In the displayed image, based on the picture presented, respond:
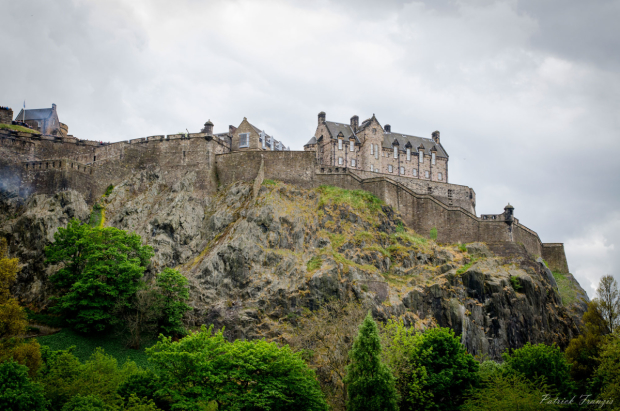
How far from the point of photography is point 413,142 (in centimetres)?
7181

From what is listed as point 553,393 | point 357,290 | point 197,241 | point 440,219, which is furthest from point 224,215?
point 553,393

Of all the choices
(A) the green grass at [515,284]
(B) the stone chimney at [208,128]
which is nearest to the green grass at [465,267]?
(A) the green grass at [515,284]

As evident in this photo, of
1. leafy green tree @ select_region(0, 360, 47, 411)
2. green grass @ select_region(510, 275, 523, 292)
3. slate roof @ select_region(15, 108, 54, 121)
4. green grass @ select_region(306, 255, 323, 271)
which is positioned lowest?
leafy green tree @ select_region(0, 360, 47, 411)

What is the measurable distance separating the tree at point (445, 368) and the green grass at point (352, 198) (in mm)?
18410

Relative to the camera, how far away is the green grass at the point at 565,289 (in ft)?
184

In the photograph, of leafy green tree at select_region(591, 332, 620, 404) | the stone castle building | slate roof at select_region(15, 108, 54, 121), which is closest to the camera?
leafy green tree at select_region(591, 332, 620, 404)

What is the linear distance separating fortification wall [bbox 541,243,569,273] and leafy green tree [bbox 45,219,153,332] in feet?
139

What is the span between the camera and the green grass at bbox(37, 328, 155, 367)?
37500mm

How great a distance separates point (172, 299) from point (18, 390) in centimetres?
1602

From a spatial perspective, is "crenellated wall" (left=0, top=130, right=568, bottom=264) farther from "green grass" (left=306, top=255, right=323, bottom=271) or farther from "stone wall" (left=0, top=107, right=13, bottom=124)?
"green grass" (left=306, top=255, right=323, bottom=271)

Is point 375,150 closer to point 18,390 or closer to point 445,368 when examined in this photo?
point 445,368

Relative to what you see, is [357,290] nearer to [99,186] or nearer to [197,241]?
[197,241]

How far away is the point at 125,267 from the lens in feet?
134

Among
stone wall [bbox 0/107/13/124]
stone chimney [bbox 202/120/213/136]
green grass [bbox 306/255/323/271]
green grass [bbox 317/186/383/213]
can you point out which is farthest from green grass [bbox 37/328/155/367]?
stone wall [bbox 0/107/13/124]
